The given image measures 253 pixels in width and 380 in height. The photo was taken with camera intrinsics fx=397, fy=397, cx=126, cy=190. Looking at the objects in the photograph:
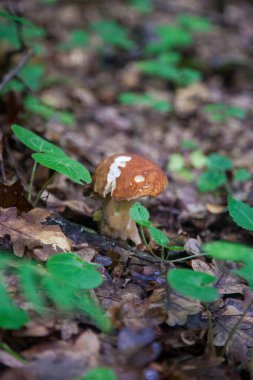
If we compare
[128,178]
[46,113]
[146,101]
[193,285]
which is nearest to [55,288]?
[193,285]

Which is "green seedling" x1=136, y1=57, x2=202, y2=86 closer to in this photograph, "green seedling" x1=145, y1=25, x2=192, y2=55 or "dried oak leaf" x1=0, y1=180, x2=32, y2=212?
"green seedling" x1=145, y1=25, x2=192, y2=55

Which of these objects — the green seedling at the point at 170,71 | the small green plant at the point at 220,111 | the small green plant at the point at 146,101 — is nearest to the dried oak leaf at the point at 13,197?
the small green plant at the point at 146,101

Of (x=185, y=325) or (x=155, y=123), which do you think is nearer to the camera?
(x=185, y=325)

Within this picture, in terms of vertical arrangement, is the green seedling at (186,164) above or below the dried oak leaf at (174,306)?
below

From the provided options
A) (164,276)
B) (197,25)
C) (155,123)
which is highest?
A: (197,25)

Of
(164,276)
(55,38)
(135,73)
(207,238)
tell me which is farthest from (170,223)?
(55,38)

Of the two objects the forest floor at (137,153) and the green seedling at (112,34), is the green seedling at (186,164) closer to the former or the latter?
the forest floor at (137,153)

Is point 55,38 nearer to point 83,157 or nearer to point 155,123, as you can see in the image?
point 155,123

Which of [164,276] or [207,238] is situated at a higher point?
[164,276]
